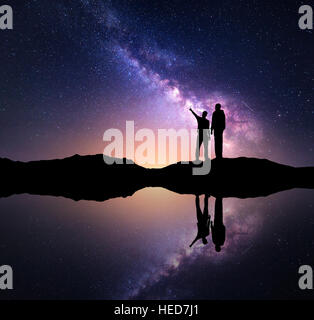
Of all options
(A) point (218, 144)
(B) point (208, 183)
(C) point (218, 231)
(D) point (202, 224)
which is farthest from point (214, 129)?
(C) point (218, 231)

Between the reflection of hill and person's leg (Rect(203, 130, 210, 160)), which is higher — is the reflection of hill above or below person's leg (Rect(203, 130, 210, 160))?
below

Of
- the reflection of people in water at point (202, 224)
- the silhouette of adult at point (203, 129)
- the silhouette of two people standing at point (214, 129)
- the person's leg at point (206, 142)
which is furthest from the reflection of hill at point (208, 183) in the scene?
the reflection of people in water at point (202, 224)

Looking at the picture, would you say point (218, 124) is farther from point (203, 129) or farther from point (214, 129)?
point (203, 129)

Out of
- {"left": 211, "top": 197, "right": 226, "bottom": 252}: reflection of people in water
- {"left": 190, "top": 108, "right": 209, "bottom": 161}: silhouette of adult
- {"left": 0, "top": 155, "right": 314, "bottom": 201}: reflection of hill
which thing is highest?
{"left": 190, "top": 108, "right": 209, "bottom": 161}: silhouette of adult

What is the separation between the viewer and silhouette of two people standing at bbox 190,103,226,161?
34.2 ft

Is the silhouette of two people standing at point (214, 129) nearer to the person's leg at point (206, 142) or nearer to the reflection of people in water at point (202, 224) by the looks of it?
the person's leg at point (206, 142)

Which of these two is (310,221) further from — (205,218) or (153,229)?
(153,229)

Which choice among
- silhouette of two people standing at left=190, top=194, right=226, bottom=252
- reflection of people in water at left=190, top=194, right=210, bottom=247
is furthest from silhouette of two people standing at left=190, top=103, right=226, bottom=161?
silhouette of two people standing at left=190, top=194, right=226, bottom=252

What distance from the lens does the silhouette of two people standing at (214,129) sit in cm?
1044

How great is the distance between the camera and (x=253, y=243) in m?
3.81

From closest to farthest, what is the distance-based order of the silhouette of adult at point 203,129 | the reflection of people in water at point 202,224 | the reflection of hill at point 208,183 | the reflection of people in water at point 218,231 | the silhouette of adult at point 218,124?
the reflection of people in water at point 218,231
the reflection of people in water at point 202,224
the reflection of hill at point 208,183
the silhouette of adult at point 218,124
the silhouette of adult at point 203,129

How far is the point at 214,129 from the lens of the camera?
10.6 meters

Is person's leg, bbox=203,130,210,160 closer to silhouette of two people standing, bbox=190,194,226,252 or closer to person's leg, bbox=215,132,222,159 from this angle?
person's leg, bbox=215,132,222,159

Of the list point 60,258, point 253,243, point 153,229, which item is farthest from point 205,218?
point 60,258
